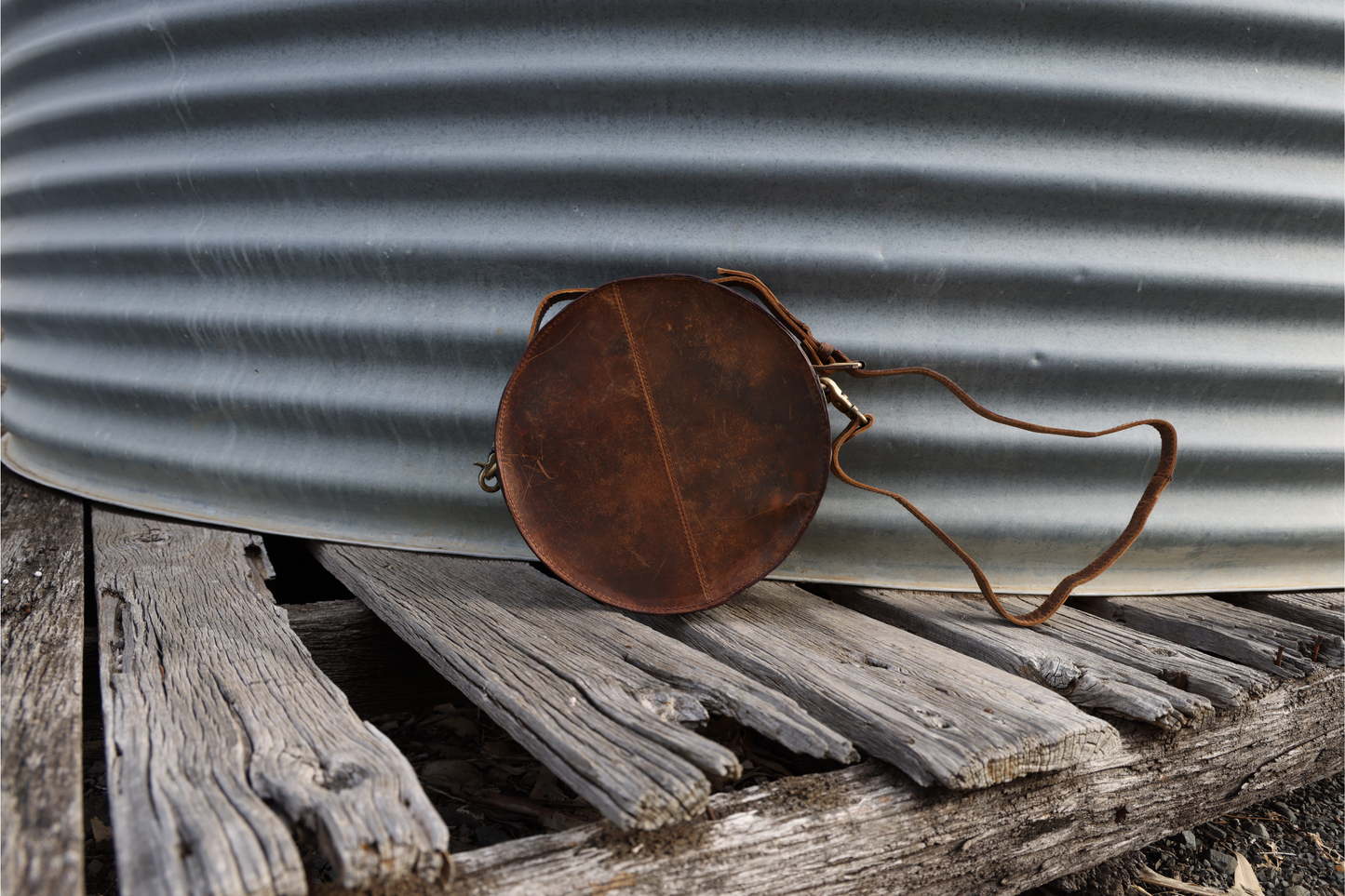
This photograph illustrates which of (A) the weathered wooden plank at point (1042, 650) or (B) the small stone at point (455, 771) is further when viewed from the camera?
(B) the small stone at point (455, 771)

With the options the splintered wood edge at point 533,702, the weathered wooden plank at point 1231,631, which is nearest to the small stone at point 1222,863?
the weathered wooden plank at point 1231,631

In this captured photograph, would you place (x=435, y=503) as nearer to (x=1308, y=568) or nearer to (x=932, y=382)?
(x=932, y=382)

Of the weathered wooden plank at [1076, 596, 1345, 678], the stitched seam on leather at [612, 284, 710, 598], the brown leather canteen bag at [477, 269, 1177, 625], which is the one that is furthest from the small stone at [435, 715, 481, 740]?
the weathered wooden plank at [1076, 596, 1345, 678]

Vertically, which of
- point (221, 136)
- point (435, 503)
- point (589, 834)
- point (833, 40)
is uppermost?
point (833, 40)

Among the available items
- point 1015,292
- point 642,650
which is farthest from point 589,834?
point 1015,292

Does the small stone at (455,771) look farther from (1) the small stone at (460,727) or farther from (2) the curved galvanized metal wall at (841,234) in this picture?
(2) the curved galvanized metal wall at (841,234)

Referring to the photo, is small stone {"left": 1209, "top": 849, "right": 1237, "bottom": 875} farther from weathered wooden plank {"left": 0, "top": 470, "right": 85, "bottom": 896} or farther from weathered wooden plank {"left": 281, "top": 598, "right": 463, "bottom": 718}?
weathered wooden plank {"left": 0, "top": 470, "right": 85, "bottom": 896}

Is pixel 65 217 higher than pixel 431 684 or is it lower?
higher
